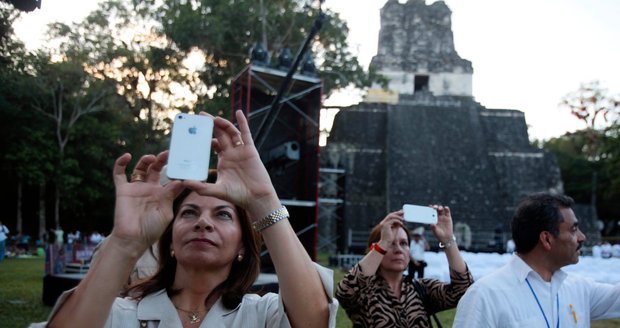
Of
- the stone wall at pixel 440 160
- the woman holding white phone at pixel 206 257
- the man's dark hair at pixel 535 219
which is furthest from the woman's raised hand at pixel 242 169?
the stone wall at pixel 440 160

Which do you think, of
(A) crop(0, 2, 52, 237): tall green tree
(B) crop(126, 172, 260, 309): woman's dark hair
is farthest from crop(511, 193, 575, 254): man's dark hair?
(A) crop(0, 2, 52, 237): tall green tree

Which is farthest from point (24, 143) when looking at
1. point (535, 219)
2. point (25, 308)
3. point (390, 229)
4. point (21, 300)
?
point (535, 219)

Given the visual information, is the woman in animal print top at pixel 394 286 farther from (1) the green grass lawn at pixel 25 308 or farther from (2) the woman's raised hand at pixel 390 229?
(1) the green grass lawn at pixel 25 308

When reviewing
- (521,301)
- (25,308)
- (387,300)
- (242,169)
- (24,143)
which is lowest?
(25,308)

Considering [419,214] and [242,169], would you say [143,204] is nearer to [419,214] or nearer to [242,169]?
[242,169]

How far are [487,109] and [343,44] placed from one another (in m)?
16.4

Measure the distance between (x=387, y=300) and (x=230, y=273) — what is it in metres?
1.58

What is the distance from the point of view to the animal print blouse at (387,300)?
3488 millimetres

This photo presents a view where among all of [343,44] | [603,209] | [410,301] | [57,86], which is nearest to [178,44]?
[343,44]

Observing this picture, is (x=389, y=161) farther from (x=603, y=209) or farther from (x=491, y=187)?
(x=603, y=209)

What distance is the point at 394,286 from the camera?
3.71m

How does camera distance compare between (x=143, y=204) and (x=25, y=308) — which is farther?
(x=25, y=308)

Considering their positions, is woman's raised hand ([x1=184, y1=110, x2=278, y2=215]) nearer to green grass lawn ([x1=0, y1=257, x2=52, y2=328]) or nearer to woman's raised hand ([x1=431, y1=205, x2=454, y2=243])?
woman's raised hand ([x1=431, y1=205, x2=454, y2=243])

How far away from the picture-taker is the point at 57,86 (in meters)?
26.1
